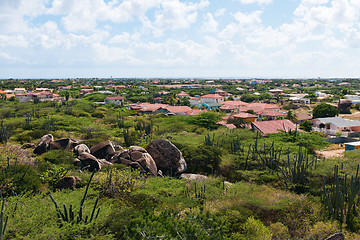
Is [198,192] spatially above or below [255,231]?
below

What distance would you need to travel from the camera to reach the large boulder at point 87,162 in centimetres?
1730

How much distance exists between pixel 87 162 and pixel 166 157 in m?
5.75

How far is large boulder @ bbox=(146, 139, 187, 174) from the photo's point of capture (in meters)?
19.9

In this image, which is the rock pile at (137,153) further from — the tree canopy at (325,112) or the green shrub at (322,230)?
the tree canopy at (325,112)

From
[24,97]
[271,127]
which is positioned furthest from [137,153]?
[24,97]

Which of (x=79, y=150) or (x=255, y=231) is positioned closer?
(x=255, y=231)

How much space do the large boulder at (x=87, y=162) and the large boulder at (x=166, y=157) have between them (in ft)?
14.1

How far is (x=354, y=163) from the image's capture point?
63.0ft

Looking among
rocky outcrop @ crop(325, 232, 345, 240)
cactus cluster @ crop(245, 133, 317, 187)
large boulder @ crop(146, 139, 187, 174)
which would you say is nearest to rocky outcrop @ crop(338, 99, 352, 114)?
cactus cluster @ crop(245, 133, 317, 187)

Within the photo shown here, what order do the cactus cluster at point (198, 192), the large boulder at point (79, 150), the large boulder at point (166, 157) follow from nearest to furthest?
the cactus cluster at point (198, 192), the large boulder at point (79, 150), the large boulder at point (166, 157)

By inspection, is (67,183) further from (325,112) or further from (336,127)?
(325,112)

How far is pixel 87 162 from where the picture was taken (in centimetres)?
1780

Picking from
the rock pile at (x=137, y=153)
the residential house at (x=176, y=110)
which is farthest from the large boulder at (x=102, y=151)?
the residential house at (x=176, y=110)

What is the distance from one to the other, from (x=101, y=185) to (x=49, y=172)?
12.3 feet
